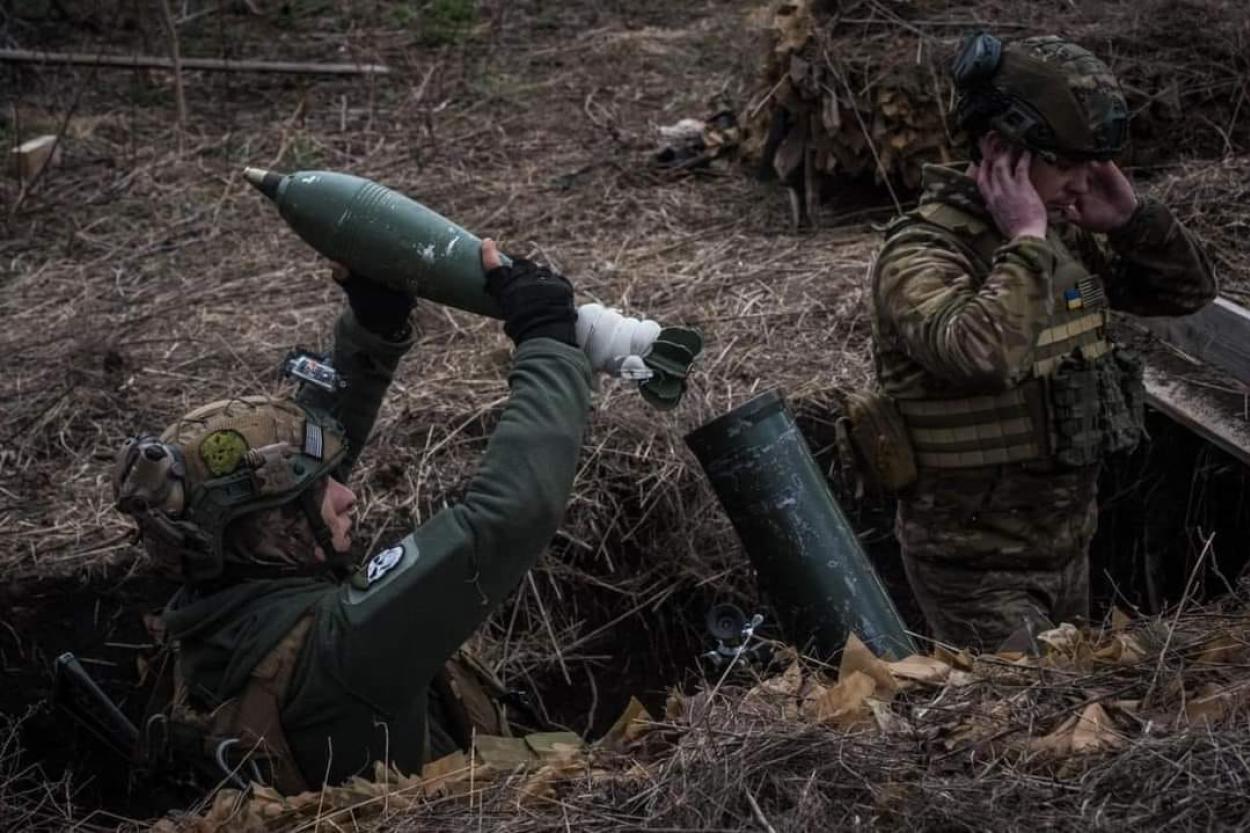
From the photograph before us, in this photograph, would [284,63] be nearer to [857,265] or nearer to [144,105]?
[144,105]

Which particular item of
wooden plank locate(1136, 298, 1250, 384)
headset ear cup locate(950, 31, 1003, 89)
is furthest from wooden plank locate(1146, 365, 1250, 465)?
headset ear cup locate(950, 31, 1003, 89)

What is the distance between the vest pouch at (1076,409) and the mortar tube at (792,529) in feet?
1.84

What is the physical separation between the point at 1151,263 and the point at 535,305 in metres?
1.80

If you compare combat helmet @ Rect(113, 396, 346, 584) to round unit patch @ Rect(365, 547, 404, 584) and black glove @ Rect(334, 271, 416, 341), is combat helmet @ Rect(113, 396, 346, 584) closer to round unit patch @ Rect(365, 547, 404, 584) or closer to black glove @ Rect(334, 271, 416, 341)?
round unit patch @ Rect(365, 547, 404, 584)

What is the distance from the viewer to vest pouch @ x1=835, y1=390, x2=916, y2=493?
157 inches

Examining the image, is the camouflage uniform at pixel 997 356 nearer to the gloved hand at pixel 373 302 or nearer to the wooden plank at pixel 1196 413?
the wooden plank at pixel 1196 413

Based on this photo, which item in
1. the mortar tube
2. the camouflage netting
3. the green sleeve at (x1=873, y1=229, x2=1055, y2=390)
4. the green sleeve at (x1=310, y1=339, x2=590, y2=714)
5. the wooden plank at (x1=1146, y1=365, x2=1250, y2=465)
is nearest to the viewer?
the green sleeve at (x1=310, y1=339, x2=590, y2=714)

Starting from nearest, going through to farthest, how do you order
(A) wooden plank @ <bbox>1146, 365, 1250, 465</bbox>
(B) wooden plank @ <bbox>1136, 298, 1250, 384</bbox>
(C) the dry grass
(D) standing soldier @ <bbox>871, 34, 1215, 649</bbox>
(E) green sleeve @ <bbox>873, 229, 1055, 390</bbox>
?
(C) the dry grass → (E) green sleeve @ <bbox>873, 229, 1055, 390</bbox> → (D) standing soldier @ <bbox>871, 34, 1215, 649</bbox> → (A) wooden plank @ <bbox>1146, 365, 1250, 465</bbox> → (B) wooden plank @ <bbox>1136, 298, 1250, 384</bbox>

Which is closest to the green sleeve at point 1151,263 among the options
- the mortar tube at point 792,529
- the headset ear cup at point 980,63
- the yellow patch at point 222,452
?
the headset ear cup at point 980,63

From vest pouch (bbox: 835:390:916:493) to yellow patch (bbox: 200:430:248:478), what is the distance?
160 centimetres

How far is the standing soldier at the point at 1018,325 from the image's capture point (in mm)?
3650

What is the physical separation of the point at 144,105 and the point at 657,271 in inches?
180

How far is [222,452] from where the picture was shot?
310cm

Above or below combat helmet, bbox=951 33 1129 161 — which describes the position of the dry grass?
below
